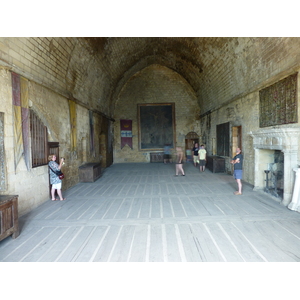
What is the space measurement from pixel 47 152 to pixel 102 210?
8.99 feet

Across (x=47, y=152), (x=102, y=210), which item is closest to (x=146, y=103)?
(x=47, y=152)

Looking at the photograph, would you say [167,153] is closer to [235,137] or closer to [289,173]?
[235,137]

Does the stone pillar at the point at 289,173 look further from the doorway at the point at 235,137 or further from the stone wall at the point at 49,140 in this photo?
the stone wall at the point at 49,140

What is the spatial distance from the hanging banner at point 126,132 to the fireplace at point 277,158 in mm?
10421

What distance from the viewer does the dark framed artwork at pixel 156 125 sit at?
50.0 feet

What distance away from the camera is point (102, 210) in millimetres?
4852

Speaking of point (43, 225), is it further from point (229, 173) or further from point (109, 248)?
point (229, 173)

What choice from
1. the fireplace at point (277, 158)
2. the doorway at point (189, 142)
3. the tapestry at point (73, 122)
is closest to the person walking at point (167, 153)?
the doorway at point (189, 142)

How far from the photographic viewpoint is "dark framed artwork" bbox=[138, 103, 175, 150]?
15.2 m

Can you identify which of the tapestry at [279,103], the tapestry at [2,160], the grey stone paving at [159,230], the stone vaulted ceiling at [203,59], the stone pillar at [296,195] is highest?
the stone vaulted ceiling at [203,59]

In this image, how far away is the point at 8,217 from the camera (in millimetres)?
3391

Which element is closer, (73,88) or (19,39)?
(19,39)

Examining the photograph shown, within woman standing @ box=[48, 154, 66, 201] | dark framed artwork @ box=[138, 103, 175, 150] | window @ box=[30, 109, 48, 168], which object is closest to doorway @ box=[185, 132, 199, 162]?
dark framed artwork @ box=[138, 103, 175, 150]

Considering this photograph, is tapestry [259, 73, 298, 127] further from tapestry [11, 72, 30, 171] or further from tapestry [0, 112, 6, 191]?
tapestry [0, 112, 6, 191]
